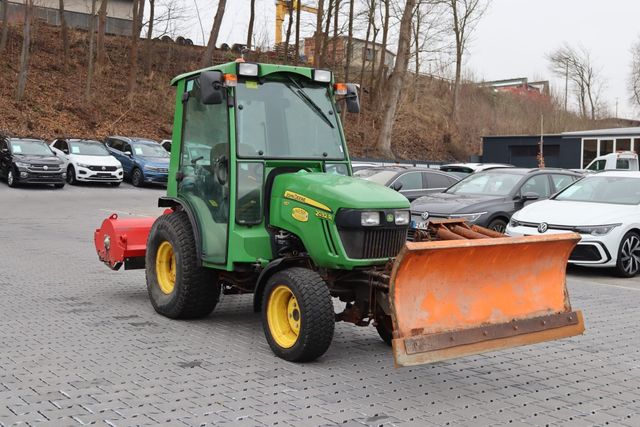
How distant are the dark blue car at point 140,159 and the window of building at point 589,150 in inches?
893

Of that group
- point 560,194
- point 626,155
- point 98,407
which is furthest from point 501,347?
point 626,155

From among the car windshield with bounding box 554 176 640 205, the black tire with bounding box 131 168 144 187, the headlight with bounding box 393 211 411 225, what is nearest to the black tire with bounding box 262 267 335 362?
the headlight with bounding box 393 211 411 225

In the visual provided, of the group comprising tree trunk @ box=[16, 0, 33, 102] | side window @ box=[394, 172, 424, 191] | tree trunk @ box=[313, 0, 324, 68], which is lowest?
side window @ box=[394, 172, 424, 191]

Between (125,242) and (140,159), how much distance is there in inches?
815

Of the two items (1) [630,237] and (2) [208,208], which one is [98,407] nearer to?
(2) [208,208]

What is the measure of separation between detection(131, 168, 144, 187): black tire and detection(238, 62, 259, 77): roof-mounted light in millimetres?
22101

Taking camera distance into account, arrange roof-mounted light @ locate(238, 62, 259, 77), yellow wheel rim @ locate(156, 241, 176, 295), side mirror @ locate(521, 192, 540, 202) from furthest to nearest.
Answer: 1. side mirror @ locate(521, 192, 540, 202)
2. yellow wheel rim @ locate(156, 241, 176, 295)
3. roof-mounted light @ locate(238, 62, 259, 77)

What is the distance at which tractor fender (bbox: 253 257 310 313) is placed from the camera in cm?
634

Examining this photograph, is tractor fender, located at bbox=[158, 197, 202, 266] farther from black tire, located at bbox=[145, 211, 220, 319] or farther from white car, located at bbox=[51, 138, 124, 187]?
white car, located at bbox=[51, 138, 124, 187]

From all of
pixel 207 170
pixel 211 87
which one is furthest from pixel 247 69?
pixel 207 170

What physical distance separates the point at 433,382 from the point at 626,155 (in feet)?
90.1

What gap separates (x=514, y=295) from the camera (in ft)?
19.4

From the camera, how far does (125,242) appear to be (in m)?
8.67

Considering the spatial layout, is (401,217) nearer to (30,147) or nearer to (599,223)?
(599,223)
